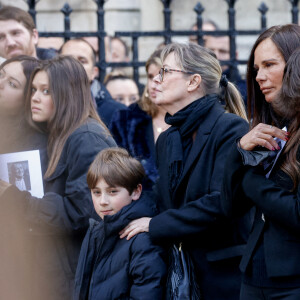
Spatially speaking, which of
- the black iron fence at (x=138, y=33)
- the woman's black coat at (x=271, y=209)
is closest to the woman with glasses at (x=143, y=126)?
the black iron fence at (x=138, y=33)

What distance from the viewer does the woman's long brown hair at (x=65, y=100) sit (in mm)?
3977

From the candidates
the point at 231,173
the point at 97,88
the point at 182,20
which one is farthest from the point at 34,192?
the point at 182,20

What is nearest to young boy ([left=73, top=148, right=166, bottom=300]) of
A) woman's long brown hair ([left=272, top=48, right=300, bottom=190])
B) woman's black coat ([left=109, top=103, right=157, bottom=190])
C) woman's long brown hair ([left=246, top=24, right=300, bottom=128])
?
woman's long brown hair ([left=246, top=24, right=300, bottom=128])

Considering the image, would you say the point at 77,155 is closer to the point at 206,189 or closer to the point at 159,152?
the point at 159,152

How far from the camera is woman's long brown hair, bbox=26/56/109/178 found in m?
3.98

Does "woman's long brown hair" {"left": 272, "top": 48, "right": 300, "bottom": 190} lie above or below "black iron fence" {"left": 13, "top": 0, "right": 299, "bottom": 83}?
below

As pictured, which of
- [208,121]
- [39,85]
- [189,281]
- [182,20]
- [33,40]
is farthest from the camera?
[182,20]

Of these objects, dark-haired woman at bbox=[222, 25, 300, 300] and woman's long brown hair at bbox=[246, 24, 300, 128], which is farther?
woman's long brown hair at bbox=[246, 24, 300, 128]

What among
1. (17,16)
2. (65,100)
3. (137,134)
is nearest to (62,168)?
(65,100)

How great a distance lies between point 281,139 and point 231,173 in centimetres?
25

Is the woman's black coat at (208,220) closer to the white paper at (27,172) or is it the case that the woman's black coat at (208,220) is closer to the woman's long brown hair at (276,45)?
the woman's long brown hair at (276,45)

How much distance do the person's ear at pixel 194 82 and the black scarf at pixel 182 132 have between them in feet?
0.25

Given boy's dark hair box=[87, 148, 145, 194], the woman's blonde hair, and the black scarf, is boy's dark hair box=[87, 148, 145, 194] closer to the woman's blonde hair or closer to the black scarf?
the black scarf

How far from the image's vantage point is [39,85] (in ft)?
13.4
